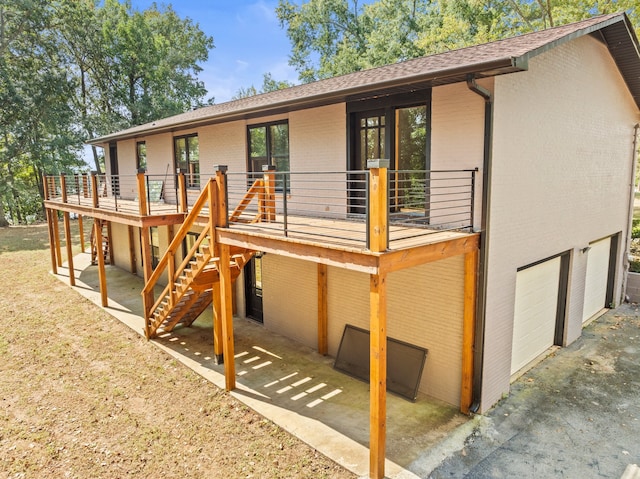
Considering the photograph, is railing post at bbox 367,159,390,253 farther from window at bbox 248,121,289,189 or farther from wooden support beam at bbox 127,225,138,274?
wooden support beam at bbox 127,225,138,274

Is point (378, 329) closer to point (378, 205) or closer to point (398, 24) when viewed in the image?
point (378, 205)

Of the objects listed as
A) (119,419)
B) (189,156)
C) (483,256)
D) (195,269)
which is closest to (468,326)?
(483,256)

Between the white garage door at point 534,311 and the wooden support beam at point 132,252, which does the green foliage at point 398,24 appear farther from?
the wooden support beam at point 132,252

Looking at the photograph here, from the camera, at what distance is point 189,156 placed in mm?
13508

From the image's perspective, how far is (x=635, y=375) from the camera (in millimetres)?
8320

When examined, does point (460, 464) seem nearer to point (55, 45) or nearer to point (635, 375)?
point (635, 375)

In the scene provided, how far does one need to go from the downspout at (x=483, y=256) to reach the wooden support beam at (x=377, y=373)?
2.18 metres

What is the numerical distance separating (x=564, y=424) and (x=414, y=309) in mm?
2889

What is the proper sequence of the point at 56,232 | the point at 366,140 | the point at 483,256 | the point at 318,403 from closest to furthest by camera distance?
the point at 483,256 < the point at 318,403 < the point at 366,140 < the point at 56,232

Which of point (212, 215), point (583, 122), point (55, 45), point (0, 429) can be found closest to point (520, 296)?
point (583, 122)

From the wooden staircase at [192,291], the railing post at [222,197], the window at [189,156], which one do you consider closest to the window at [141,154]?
the window at [189,156]

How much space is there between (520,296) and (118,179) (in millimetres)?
16409

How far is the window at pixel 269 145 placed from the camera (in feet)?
33.8

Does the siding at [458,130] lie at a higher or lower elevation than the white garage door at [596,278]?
higher
